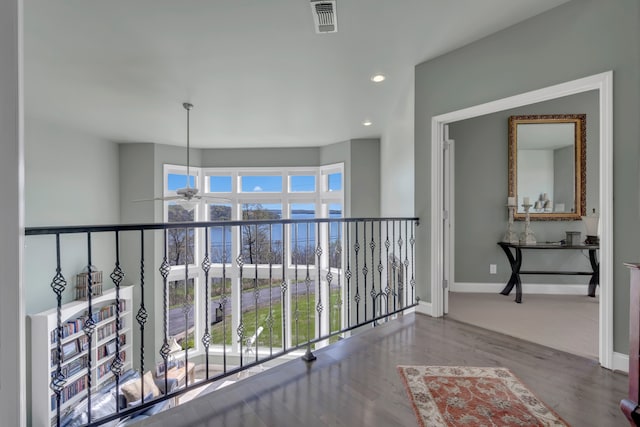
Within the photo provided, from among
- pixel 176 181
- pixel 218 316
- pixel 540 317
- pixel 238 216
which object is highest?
pixel 176 181

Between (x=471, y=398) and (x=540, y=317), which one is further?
(x=540, y=317)

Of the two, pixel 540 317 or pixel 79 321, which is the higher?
pixel 540 317

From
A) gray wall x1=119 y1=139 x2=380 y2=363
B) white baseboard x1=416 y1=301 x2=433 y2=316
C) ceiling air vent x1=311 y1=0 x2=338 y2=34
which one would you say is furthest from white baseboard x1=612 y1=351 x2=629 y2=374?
gray wall x1=119 y1=139 x2=380 y2=363

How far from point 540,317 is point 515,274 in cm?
64

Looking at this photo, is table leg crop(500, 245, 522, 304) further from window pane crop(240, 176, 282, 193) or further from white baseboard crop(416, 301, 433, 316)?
window pane crop(240, 176, 282, 193)

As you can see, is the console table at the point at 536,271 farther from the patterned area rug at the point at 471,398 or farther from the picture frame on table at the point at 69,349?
the picture frame on table at the point at 69,349

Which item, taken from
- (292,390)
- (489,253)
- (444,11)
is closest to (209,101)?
(444,11)

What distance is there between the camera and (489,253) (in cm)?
393

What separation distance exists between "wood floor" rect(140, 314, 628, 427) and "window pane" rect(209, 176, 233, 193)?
17.1 feet

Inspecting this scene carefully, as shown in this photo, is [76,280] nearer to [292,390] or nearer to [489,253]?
[292,390]

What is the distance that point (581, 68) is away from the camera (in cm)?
211

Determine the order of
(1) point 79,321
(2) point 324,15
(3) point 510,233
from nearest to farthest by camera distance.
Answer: (2) point 324,15
(3) point 510,233
(1) point 79,321

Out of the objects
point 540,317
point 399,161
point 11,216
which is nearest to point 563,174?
point 540,317

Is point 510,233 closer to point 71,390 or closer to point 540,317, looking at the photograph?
point 540,317
